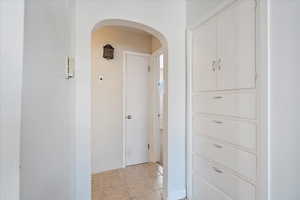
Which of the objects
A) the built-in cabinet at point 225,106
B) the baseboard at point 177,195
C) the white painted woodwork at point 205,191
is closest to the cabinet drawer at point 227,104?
the built-in cabinet at point 225,106

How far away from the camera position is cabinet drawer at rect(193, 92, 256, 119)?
1.31 m

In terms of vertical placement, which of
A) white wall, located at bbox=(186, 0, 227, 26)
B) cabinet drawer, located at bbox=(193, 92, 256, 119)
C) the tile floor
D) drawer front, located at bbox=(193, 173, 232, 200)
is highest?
white wall, located at bbox=(186, 0, 227, 26)

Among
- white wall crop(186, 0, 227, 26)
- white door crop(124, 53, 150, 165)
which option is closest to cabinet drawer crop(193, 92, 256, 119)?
white wall crop(186, 0, 227, 26)

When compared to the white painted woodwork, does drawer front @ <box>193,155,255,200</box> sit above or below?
above

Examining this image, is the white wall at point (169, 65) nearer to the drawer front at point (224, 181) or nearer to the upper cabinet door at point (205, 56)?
the upper cabinet door at point (205, 56)

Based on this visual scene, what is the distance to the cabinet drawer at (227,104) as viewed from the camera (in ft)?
4.30

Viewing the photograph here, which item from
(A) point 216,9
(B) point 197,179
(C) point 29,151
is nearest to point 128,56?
(A) point 216,9

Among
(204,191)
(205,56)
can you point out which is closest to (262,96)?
(205,56)

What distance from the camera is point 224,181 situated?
5.11ft

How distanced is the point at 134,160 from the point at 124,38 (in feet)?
7.91

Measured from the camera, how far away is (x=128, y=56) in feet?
10.4

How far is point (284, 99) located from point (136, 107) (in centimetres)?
246

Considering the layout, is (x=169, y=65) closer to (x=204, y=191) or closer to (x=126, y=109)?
(x=126, y=109)

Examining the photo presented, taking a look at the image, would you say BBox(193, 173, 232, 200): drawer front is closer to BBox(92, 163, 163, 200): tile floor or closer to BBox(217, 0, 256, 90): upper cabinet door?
BBox(92, 163, 163, 200): tile floor
